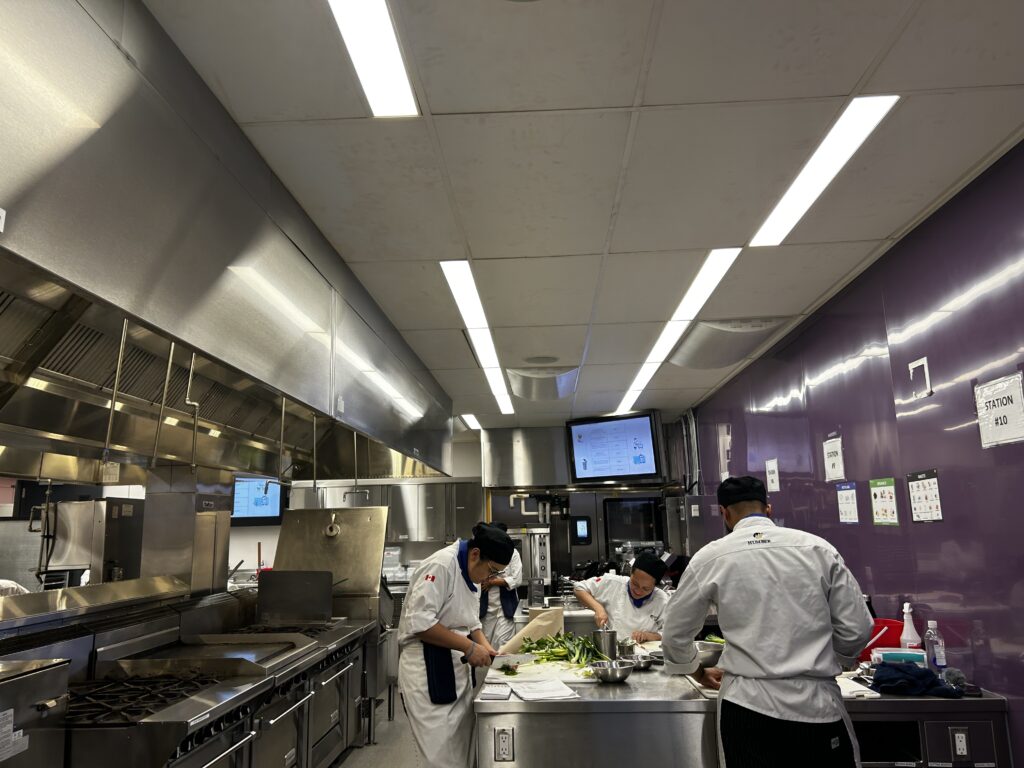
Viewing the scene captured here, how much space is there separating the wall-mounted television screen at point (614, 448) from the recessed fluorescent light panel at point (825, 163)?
4790 mm

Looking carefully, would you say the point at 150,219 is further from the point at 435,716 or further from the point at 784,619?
the point at 435,716

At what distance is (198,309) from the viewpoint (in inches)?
87.9

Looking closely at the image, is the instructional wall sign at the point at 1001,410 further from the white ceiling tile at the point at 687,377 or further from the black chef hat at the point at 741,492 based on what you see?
the white ceiling tile at the point at 687,377

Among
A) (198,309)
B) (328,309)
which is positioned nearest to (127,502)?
(328,309)

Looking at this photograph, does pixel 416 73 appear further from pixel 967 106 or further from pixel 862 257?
pixel 862 257

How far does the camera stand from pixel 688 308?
15.3 ft

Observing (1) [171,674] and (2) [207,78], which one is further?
(1) [171,674]

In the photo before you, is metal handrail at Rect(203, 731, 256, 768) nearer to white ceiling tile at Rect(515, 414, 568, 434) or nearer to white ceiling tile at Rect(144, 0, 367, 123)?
→ white ceiling tile at Rect(144, 0, 367, 123)

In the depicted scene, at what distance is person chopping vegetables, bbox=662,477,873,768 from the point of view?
2.44 m

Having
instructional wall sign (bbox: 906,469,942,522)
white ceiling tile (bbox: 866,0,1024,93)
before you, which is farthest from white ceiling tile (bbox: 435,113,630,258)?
instructional wall sign (bbox: 906,469,942,522)

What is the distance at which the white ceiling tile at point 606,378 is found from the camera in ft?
20.5

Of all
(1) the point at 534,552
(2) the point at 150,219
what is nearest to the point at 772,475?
(1) the point at 534,552

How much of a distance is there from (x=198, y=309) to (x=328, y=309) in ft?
4.17

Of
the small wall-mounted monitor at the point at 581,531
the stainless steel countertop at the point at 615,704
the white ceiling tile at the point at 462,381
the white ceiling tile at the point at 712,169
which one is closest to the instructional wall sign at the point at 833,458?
the white ceiling tile at the point at 712,169
